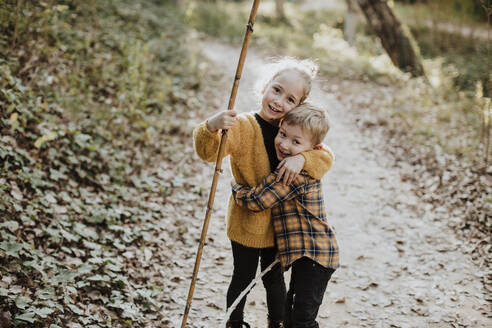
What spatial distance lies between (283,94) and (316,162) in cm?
46

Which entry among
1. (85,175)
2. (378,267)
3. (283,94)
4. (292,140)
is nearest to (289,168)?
(292,140)

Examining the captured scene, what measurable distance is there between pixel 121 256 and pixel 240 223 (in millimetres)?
1840

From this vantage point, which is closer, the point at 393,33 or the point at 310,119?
the point at 310,119

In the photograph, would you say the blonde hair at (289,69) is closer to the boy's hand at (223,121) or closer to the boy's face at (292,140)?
the boy's face at (292,140)

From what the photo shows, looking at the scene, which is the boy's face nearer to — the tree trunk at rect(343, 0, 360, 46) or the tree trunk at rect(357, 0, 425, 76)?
the tree trunk at rect(357, 0, 425, 76)

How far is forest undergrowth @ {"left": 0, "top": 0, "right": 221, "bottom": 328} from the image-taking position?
128 inches

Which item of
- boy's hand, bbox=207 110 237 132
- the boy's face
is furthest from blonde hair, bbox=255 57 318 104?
boy's hand, bbox=207 110 237 132

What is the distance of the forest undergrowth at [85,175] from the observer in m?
3.24

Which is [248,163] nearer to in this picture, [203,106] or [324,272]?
[324,272]

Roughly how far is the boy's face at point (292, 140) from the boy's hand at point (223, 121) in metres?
0.36

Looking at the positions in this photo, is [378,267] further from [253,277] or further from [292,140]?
[292,140]

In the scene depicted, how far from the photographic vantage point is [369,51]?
1405 centimetres

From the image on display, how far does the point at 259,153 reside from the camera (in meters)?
2.59

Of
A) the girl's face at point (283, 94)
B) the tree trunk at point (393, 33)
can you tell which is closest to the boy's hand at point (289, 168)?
the girl's face at point (283, 94)
